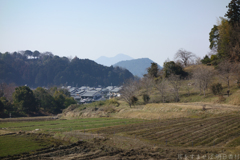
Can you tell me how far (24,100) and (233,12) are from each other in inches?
1961

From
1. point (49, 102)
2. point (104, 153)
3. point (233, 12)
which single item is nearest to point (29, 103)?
point (49, 102)

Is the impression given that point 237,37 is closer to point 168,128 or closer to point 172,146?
point 168,128

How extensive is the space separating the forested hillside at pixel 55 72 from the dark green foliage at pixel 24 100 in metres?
80.1

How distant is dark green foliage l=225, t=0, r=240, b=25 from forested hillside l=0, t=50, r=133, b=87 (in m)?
91.6

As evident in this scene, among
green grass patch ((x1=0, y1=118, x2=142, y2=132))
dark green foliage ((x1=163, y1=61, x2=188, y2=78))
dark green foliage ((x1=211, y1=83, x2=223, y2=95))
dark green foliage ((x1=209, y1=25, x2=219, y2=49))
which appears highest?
dark green foliage ((x1=209, y1=25, x2=219, y2=49))

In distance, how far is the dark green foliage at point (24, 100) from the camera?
4596cm

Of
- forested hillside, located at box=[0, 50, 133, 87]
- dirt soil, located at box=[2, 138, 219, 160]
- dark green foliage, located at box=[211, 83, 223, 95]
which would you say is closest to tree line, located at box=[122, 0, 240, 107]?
dark green foliage, located at box=[211, 83, 223, 95]

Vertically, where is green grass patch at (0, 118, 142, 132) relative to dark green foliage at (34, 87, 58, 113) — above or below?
below

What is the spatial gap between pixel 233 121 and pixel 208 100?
1410 centimetres

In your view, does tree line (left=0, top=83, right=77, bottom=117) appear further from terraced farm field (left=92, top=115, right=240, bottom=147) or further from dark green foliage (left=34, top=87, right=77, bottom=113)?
terraced farm field (left=92, top=115, right=240, bottom=147)

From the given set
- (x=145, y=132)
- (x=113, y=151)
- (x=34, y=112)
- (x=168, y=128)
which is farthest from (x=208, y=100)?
(x=34, y=112)

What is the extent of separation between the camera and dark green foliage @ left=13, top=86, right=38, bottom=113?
45963mm

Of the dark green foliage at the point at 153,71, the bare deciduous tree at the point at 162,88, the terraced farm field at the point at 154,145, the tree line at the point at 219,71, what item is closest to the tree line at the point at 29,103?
the tree line at the point at 219,71

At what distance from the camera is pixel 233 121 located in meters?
21.6
